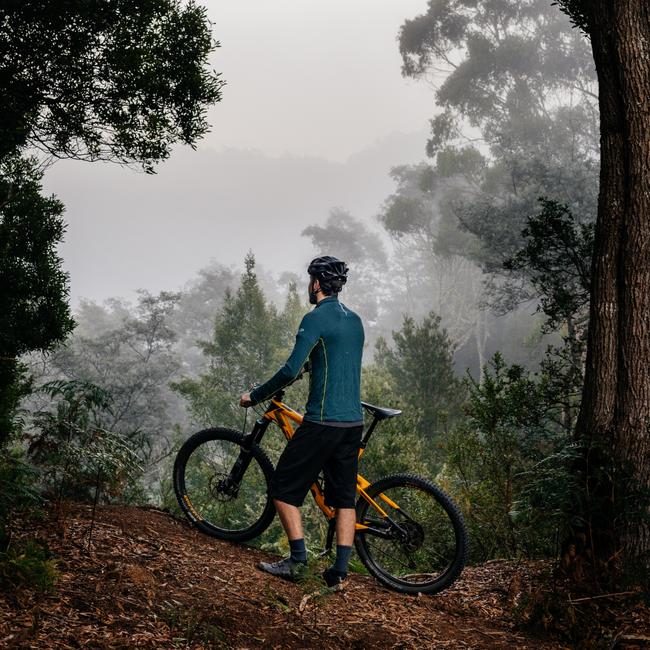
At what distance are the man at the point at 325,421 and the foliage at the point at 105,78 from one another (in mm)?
4103

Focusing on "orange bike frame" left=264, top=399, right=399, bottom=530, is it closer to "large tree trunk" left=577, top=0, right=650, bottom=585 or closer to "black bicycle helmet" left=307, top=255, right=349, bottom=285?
"black bicycle helmet" left=307, top=255, right=349, bottom=285

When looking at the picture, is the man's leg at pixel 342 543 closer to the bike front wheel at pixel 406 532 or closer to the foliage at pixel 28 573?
the bike front wheel at pixel 406 532

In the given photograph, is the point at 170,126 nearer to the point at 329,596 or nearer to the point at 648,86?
the point at 648,86

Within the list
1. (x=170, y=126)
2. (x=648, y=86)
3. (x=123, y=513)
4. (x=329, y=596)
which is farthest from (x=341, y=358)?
(x=170, y=126)

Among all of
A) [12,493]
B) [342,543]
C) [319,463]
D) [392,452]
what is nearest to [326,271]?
[319,463]

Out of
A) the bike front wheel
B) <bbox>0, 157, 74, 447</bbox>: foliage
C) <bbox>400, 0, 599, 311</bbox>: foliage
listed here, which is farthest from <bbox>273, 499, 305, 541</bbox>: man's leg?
<bbox>400, 0, 599, 311</bbox>: foliage

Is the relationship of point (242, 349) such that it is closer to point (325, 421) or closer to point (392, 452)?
point (392, 452)

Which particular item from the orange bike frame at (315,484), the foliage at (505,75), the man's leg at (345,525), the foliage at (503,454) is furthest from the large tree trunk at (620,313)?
the foliage at (505,75)

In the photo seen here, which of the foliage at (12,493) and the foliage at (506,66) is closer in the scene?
the foliage at (12,493)

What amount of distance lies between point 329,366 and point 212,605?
5.42 feet

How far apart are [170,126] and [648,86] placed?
5271 mm

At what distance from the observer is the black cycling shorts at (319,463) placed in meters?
4.33

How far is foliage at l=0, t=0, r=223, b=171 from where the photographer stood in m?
6.62

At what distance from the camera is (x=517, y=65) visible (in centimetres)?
4109
